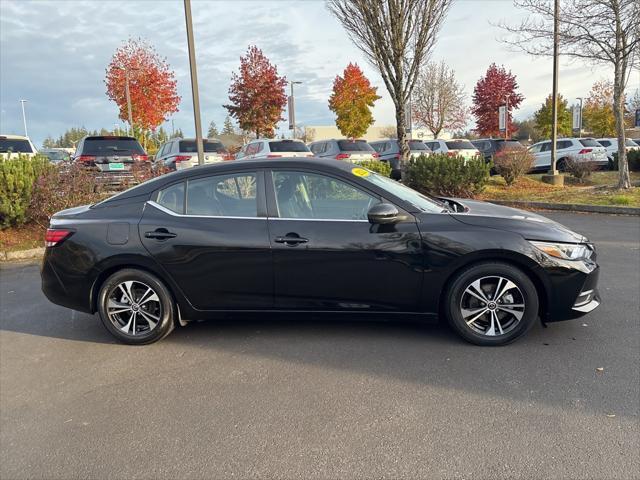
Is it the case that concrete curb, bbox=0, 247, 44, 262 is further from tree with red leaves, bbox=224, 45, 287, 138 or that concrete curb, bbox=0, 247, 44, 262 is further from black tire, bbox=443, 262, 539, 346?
tree with red leaves, bbox=224, 45, 287, 138

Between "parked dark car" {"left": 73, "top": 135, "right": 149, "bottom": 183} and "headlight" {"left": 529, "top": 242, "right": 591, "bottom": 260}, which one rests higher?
"parked dark car" {"left": 73, "top": 135, "right": 149, "bottom": 183}

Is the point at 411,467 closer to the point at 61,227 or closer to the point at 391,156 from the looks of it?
the point at 61,227

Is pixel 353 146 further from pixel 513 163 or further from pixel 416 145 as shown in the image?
pixel 513 163

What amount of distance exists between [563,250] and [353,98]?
43899 mm

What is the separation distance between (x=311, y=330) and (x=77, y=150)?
34.3ft

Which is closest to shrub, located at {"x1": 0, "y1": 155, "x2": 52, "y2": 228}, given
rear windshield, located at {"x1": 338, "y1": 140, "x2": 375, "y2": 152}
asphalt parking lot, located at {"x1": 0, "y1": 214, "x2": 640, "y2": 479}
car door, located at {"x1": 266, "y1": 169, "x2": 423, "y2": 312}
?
asphalt parking lot, located at {"x1": 0, "y1": 214, "x2": 640, "y2": 479}

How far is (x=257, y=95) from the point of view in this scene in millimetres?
29516

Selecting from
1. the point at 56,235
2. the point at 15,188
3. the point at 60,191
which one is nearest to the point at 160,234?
the point at 56,235

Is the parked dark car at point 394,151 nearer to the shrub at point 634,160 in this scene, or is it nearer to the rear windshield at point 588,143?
the rear windshield at point 588,143

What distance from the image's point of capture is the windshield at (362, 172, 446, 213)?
163 inches

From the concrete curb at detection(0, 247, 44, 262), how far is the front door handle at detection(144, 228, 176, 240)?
17.1ft

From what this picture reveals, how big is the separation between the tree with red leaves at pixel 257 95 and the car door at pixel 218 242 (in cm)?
2653

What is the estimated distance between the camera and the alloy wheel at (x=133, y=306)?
4.23m

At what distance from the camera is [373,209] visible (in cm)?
391
